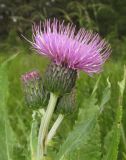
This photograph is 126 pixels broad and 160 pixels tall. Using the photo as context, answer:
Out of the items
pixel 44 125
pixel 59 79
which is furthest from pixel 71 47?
pixel 44 125

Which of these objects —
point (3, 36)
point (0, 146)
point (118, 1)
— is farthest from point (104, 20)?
point (0, 146)

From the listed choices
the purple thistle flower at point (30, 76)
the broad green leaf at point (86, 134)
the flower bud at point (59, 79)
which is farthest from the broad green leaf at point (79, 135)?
the purple thistle flower at point (30, 76)

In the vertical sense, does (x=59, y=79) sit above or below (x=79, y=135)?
above

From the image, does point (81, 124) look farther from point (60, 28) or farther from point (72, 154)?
point (60, 28)

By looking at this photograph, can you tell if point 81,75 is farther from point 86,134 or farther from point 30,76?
point 86,134

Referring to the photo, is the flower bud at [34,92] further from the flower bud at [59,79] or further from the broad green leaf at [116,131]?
the broad green leaf at [116,131]

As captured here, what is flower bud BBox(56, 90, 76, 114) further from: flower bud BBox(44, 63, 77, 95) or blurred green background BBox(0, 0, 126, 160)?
blurred green background BBox(0, 0, 126, 160)

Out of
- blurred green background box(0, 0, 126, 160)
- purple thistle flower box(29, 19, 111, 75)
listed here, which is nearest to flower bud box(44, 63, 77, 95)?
purple thistle flower box(29, 19, 111, 75)
